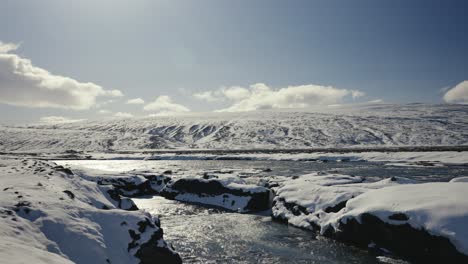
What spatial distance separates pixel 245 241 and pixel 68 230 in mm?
10199

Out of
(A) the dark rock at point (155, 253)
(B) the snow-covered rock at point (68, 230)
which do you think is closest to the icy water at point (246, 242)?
(A) the dark rock at point (155, 253)

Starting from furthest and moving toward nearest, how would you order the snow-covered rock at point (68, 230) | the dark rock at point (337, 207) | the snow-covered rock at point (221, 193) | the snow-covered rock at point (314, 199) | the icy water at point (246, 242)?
the snow-covered rock at point (221, 193) < the snow-covered rock at point (314, 199) < the dark rock at point (337, 207) < the icy water at point (246, 242) < the snow-covered rock at point (68, 230)

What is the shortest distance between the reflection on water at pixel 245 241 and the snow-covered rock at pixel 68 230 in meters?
3.09

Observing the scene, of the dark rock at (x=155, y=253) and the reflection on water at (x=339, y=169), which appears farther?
the reflection on water at (x=339, y=169)

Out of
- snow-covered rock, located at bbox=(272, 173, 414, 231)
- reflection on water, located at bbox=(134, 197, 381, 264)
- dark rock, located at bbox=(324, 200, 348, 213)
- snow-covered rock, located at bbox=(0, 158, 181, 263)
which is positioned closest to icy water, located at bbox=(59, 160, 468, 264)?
reflection on water, located at bbox=(134, 197, 381, 264)

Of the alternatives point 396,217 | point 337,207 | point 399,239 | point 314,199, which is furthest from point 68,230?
point 314,199

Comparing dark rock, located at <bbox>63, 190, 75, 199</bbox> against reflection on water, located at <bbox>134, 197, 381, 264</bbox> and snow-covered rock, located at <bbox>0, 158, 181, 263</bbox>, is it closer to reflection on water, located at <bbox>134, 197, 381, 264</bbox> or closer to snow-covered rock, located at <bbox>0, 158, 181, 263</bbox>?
snow-covered rock, located at <bbox>0, 158, 181, 263</bbox>

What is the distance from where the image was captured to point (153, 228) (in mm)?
15516

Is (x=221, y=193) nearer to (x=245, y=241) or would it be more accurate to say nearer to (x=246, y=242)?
(x=245, y=241)

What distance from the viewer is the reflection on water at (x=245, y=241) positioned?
672 inches

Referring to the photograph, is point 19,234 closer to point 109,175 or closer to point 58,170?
point 58,170

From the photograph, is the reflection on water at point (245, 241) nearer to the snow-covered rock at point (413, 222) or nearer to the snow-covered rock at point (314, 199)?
the snow-covered rock at point (314, 199)

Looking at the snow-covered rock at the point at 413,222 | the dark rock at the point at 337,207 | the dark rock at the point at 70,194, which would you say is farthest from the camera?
the dark rock at the point at 337,207

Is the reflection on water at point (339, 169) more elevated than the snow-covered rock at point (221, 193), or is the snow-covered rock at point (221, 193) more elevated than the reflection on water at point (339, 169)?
the snow-covered rock at point (221, 193)
